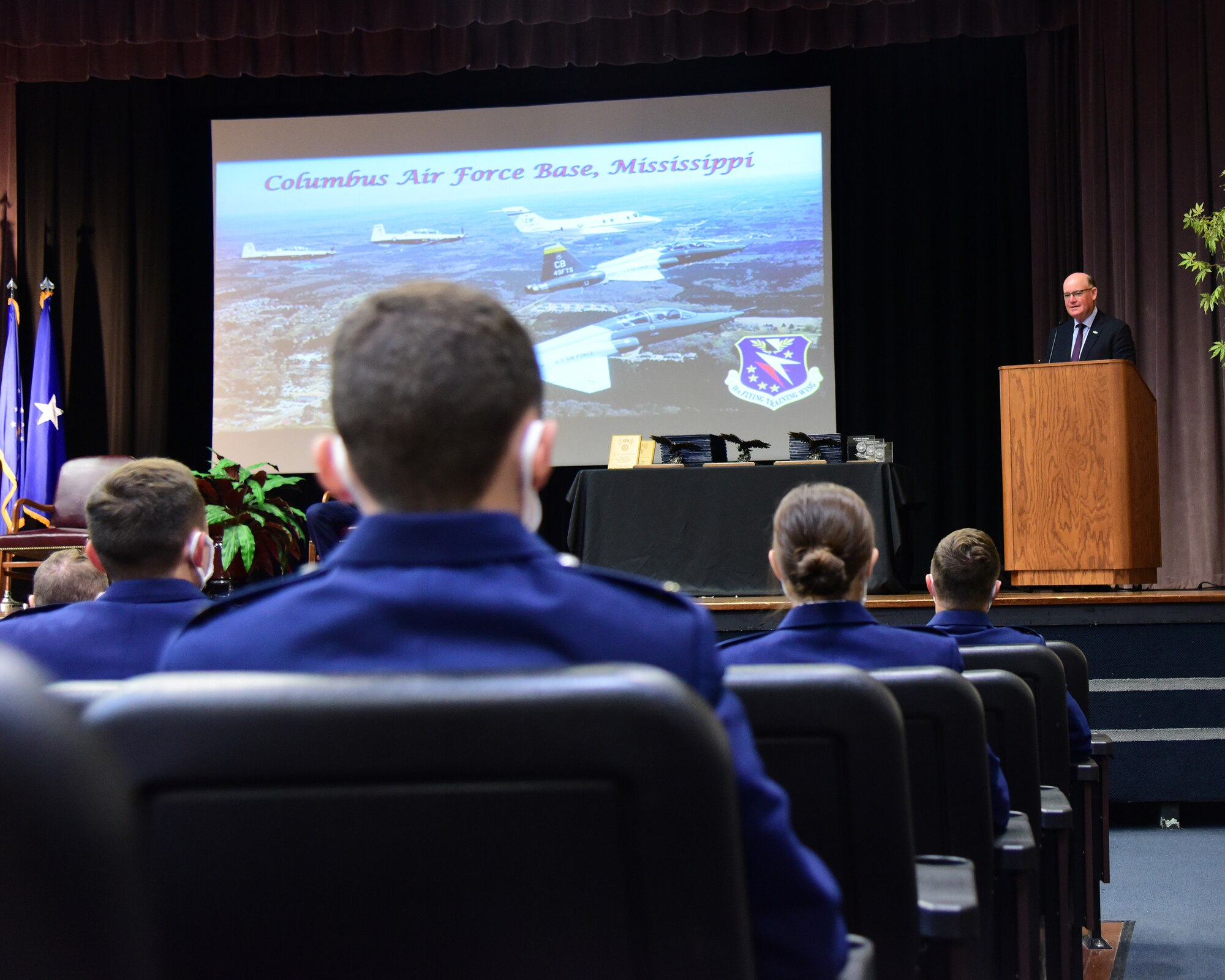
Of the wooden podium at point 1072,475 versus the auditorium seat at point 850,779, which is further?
the wooden podium at point 1072,475

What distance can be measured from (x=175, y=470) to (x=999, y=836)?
4.60ft

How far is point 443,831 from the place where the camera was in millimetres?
647

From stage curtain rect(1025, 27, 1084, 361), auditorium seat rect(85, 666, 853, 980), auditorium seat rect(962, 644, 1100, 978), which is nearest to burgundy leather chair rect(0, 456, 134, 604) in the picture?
auditorium seat rect(962, 644, 1100, 978)

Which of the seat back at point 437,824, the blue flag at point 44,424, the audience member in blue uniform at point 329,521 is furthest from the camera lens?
the blue flag at point 44,424

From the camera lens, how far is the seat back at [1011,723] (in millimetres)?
2008

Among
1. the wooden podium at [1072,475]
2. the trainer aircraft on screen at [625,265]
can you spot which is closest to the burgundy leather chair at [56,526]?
the trainer aircraft on screen at [625,265]

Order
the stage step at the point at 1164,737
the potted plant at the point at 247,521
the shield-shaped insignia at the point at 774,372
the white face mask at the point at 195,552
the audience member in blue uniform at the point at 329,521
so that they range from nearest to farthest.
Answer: the white face mask at the point at 195,552, the stage step at the point at 1164,737, the audience member in blue uniform at the point at 329,521, the potted plant at the point at 247,521, the shield-shaped insignia at the point at 774,372

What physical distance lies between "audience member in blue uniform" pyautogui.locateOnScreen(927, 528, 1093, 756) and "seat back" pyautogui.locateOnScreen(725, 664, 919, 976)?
167cm

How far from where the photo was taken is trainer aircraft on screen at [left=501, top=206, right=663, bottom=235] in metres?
7.99

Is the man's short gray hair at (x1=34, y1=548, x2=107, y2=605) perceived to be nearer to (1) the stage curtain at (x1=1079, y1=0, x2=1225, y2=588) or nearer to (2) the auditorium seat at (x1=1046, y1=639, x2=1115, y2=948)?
(2) the auditorium seat at (x1=1046, y1=639, x2=1115, y2=948)

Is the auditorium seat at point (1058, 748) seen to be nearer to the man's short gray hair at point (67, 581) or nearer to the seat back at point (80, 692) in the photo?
the seat back at point (80, 692)

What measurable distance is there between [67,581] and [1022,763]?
2.11 metres

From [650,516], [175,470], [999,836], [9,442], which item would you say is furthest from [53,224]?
[999,836]

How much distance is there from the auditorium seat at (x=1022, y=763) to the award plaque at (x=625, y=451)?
4331 millimetres
